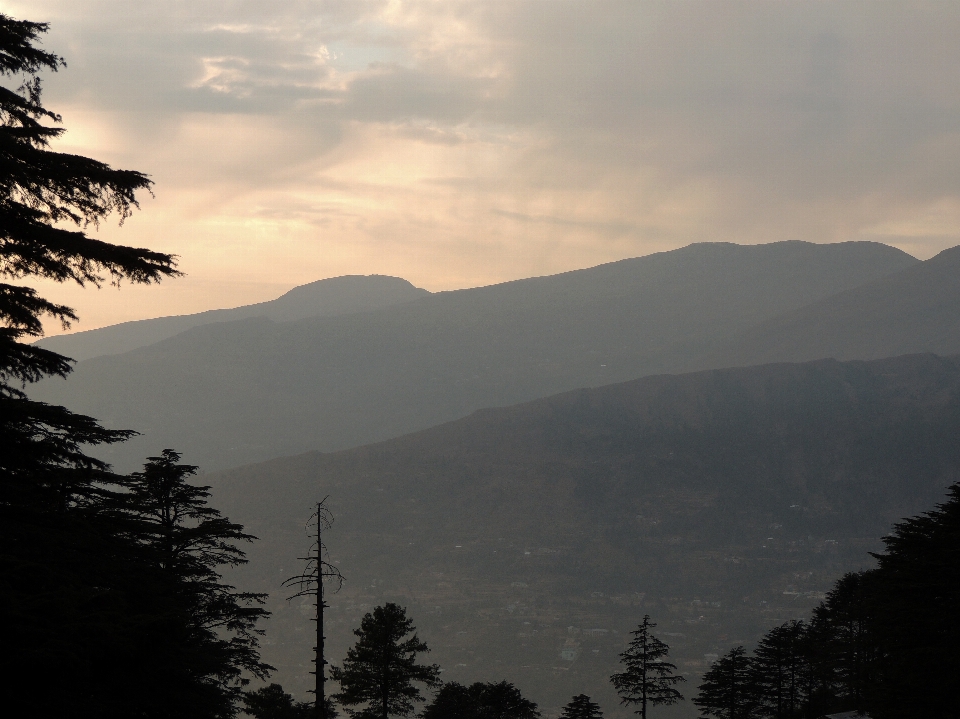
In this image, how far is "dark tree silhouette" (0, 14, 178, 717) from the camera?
9.66 meters

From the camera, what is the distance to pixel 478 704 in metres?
44.1

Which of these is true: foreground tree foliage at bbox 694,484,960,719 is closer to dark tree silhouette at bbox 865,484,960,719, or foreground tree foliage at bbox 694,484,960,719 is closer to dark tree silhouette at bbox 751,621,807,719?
dark tree silhouette at bbox 865,484,960,719

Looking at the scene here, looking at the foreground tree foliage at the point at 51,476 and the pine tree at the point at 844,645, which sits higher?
the foreground tree foliage at the point at 51,476

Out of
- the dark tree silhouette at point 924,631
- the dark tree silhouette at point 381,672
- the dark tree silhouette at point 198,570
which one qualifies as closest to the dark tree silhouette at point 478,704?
the dark tree silhouette at point 381,672

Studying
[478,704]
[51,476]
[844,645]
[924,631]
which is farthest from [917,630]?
[51,476]

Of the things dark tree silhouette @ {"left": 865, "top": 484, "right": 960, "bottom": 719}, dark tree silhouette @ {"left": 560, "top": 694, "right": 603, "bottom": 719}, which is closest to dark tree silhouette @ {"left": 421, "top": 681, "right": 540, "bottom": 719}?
dark tree silhouette @ {"left": 560, "top": 694, "right": 603, "bottom": 719}

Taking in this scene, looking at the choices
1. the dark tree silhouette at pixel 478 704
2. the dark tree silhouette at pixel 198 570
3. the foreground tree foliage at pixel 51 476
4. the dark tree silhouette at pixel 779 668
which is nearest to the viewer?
the foreground tree foliage at pixel 51 476

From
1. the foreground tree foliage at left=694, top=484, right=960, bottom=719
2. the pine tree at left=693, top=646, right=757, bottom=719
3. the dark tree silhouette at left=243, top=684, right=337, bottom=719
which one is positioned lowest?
the pine tree at left=693, top=646, right=757, bottom=719

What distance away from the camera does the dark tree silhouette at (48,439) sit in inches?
380

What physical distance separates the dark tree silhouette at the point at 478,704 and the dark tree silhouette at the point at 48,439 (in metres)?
32.2

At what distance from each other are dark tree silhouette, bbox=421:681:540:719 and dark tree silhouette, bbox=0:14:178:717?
32.2 meters

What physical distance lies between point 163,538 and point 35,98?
14.1 m

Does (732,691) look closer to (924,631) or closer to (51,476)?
(924,631)

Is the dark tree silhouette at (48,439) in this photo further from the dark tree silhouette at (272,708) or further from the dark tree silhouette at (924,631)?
the dark tree silhouette at (924,631)
